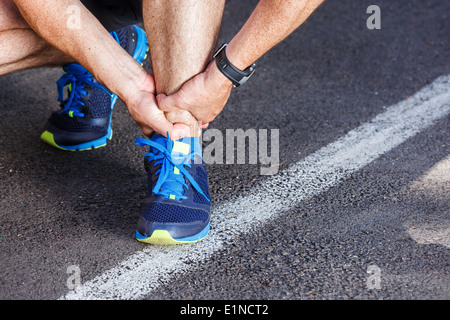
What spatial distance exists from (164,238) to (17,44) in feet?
3.13

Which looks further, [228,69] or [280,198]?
[280,198]

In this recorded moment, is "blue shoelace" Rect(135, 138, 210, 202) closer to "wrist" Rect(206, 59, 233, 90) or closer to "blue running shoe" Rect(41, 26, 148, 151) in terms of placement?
"wrist" Rect(206, 59, 233, 90)

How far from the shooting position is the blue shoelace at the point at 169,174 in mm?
1847

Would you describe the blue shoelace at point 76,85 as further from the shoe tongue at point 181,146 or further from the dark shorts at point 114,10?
the shoe tongue at point 181,146

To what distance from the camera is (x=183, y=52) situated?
1.90 metres

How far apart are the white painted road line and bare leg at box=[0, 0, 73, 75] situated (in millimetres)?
919

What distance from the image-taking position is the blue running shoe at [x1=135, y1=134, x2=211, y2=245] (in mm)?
1767

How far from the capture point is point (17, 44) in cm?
210

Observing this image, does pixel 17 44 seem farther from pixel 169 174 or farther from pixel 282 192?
pixel 282 192

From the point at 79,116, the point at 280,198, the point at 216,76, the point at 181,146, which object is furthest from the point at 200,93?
the point at 79,116

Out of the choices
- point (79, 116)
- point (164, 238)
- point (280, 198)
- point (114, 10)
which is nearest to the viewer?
point (164, 238)

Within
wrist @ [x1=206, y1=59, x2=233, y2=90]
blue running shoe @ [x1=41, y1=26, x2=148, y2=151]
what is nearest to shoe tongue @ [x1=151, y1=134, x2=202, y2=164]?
wrist @ [x1=206, y1=59, x2=233, y2=90]
